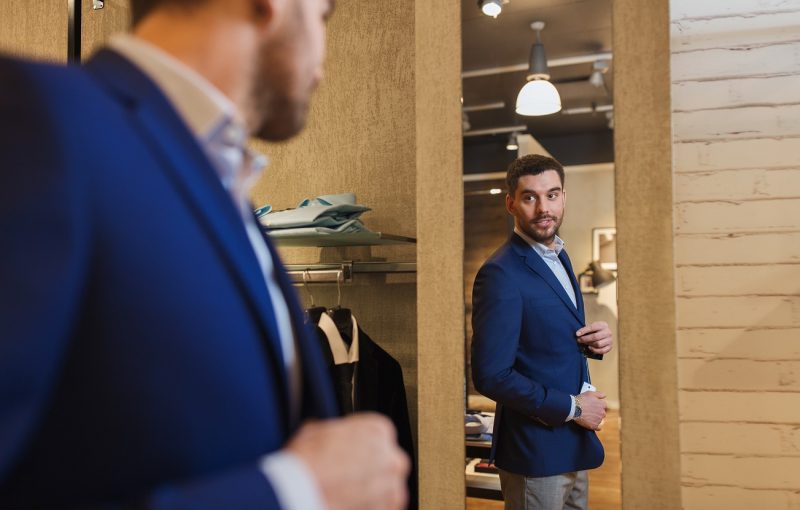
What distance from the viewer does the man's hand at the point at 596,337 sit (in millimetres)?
1590

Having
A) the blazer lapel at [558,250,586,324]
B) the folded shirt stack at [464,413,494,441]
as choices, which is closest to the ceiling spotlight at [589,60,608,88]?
the blazer lapel at [558,250,586,324]

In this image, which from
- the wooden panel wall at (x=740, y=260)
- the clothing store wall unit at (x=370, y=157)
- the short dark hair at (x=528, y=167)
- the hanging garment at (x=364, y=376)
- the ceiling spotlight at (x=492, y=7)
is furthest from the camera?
the clothing store wall unit at (x=370, y=157)

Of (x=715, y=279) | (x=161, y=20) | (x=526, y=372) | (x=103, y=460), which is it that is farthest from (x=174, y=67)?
(x=715, y=279)

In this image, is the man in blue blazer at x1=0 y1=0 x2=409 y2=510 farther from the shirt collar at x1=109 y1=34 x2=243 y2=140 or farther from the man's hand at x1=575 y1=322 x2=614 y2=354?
the man's hand at x1=575 y1=322 x2=614 y2=354

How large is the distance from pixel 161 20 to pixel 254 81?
0.11m

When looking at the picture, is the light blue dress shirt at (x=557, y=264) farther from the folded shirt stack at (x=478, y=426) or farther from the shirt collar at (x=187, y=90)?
the shirt collar at (x=187, y=90)

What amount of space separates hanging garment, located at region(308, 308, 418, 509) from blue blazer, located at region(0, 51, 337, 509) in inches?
59.5

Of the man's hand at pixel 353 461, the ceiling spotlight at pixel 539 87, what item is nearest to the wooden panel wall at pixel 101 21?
the ceiling spotlight at pixel 539 87

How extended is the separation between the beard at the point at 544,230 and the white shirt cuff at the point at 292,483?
123cm

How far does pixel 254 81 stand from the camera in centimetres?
66

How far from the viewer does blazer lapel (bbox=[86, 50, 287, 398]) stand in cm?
54

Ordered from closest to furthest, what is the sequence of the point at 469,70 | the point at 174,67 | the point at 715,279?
1. the point at 174,67
2. the point at 469,70
3. the point at 715,279

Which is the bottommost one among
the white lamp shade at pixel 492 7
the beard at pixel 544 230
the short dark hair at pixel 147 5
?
the beard at pixel 544 230

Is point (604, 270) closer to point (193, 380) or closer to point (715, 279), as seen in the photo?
point (715, 279)
